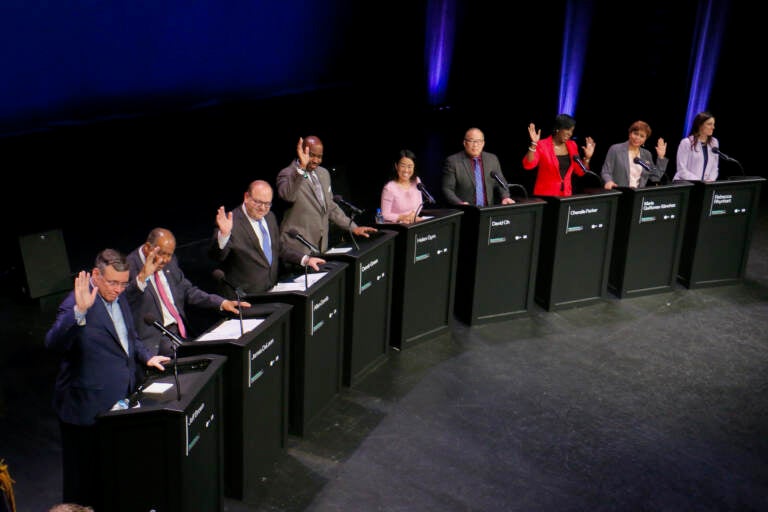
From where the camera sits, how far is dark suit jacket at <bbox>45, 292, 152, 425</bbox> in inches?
139

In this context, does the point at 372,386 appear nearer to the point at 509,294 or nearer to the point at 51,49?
the point at 509,294

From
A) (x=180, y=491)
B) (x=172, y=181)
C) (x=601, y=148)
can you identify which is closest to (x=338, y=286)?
(x=180, y=491)

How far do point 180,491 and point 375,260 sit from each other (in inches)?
88.4

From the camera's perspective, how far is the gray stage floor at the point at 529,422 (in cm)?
427

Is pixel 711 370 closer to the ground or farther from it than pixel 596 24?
closer to the ground

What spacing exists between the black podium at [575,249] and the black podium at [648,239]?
0.18 m

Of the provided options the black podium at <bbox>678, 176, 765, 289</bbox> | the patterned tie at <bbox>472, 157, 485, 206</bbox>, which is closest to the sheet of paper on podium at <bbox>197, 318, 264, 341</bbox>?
the patterned tie at <bbox>472, 157, 485, 206</bbox>

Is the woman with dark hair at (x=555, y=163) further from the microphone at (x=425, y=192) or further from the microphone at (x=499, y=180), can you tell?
the microphone at (x=425, y=192)

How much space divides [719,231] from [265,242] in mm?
4204

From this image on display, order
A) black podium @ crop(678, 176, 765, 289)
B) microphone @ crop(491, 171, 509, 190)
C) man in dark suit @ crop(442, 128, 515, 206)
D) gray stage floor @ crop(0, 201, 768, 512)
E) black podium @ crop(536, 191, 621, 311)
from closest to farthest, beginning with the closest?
gray stage floor @ crop(0, 201, 768, 512), microphone @ crop(491, 171, 509, 190), man in dark suit @ crop(442, 128, 515, 206), black podium @ crop(536, 191, 621, 311), black podium @ crop(678, 176, 765, 289)

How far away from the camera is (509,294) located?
636cm

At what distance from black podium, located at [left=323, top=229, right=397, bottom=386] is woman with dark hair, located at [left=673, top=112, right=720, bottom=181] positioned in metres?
3.10

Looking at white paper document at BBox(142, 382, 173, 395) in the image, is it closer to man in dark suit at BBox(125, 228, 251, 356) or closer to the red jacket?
man in dark suit at BBox(125, 228, 251, 356)

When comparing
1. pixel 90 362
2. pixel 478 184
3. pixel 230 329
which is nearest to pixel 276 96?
pixel 478 184
